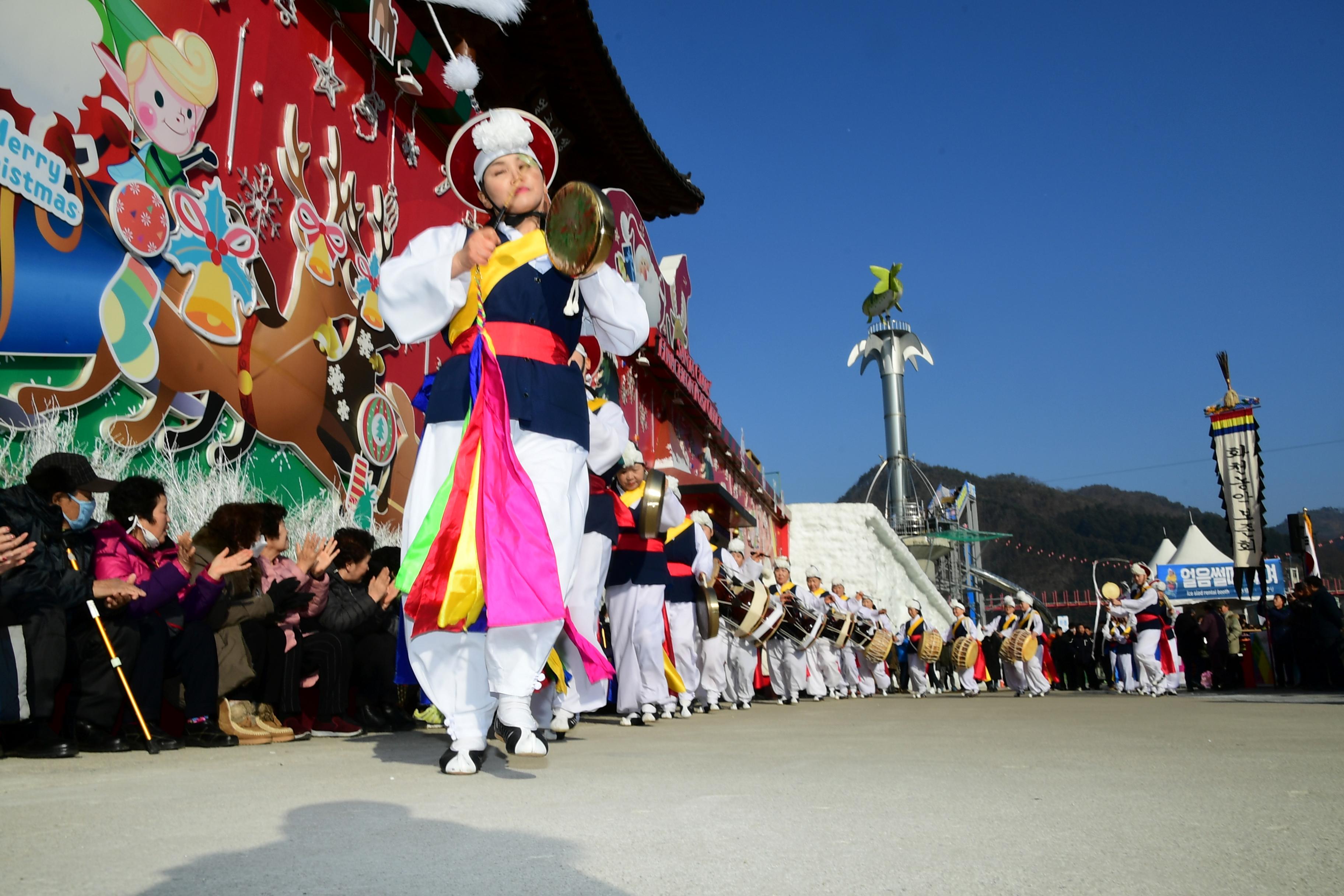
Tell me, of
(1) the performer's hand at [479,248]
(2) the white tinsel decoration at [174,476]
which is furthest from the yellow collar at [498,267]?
(2) the white tinsel decoration at [174,476]

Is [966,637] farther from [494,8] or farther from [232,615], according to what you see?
[232,615]

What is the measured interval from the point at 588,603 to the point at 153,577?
2.09 m

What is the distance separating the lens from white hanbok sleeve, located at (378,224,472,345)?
11.2 ft

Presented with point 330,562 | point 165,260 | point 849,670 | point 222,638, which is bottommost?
point 849,670

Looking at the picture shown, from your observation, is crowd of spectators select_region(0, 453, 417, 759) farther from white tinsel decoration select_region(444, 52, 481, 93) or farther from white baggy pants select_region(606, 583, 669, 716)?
white tinsel decoration select_region(444, 52, 481, 93)

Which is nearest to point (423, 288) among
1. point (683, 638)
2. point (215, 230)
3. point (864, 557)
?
point (215, 230)

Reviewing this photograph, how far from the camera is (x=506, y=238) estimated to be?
11.8ft

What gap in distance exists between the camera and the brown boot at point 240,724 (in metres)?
4.49

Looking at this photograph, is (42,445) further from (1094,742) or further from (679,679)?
(1094,742)

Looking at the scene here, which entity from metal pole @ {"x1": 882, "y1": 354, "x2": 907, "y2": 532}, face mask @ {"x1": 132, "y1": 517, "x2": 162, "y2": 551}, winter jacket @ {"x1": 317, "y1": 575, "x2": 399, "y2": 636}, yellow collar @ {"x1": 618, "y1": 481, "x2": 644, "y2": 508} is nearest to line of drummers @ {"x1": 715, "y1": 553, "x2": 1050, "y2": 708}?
yellow collar @ {"x1": 618, "y1": 481, "x2": 644, "y2": 508}

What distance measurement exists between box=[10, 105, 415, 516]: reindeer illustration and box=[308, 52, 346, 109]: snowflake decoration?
307 millimetres

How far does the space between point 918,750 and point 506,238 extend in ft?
8.48

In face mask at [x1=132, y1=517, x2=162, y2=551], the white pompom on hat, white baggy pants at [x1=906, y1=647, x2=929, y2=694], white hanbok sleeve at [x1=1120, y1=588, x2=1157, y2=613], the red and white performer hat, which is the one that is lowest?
white baggy pants at [x1=906, y1=647, x2=929, y2=694]

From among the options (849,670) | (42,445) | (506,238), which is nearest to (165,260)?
(42,445)
